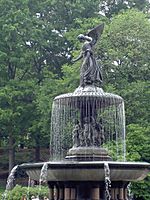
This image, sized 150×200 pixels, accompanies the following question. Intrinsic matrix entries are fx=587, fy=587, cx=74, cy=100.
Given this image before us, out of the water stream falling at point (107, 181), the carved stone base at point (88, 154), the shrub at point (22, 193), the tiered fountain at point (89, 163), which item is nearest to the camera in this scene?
the water stream falling at point (107, 181)

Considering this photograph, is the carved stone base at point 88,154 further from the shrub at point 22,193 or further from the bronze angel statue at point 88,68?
the shrub at point 22,193

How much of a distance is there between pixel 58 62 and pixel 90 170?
30181 mm

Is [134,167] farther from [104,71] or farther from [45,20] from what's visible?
[45,20]

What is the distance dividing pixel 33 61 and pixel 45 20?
3.50 m

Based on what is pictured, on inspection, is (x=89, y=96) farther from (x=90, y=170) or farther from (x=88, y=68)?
(x=90, y=170)

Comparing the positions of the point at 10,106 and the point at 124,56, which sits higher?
the point at 124,56

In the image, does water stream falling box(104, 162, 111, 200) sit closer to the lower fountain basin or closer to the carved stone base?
the lower fountain basin

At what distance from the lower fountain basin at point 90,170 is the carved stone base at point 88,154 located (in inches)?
57.4

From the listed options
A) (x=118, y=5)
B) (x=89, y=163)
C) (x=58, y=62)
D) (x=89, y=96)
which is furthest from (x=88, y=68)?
(x=118, y=5)

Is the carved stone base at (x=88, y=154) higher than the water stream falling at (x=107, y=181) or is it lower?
higher

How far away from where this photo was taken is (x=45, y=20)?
44750 mm

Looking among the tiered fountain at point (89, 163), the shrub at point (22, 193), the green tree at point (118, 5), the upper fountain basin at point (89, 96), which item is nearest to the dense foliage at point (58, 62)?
the green tree at point (118, 5)

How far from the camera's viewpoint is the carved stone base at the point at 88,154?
17.0 m

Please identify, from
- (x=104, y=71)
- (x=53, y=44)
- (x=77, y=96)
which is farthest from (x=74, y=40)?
(x=77, y=96)
